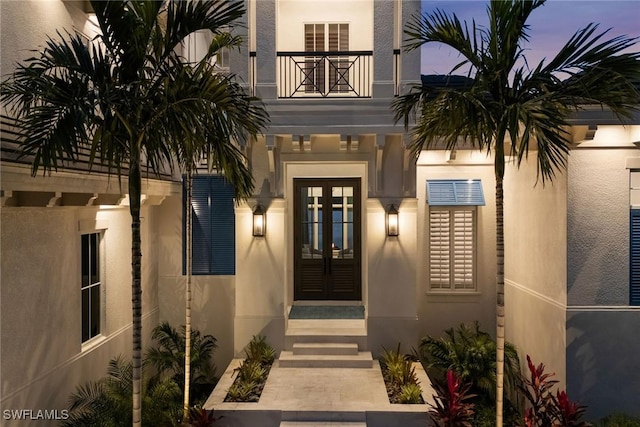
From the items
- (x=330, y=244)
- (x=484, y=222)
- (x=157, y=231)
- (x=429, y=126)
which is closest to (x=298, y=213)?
(x=330, y=244)

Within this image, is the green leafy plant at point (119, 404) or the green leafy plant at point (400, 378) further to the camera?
the green leafy plant at point (400, 378)

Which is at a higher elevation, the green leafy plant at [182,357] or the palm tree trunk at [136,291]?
the palm tree trunk at [136,291]

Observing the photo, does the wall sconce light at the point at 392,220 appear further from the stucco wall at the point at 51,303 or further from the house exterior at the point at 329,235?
the stucco wall at the point at 51,303

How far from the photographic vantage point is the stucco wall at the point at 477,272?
1066cm

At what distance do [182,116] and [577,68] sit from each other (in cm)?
430

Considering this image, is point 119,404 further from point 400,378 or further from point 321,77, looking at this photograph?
point 321,77

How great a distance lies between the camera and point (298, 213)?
11.2 metres

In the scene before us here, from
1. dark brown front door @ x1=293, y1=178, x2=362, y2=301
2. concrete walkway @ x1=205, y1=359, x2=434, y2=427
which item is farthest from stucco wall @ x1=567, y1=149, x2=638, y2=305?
dark brown front door @ x1=293, y1=178, x2=362, y2=301

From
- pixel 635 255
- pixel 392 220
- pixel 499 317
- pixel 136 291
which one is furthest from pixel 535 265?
pixel 136 291

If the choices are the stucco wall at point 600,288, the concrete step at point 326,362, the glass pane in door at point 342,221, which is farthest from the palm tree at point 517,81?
the glass pane in door at point 342,221

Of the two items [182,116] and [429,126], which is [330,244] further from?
[182,116]

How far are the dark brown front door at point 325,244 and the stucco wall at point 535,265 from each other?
3.31 metres

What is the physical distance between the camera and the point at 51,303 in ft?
23.1

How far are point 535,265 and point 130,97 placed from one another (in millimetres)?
7278
